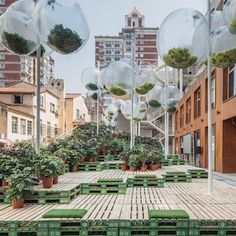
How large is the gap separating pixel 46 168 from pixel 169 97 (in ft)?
46.6

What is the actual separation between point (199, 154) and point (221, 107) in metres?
8.36

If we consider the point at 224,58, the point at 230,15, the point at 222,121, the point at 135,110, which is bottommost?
the point at 222,121

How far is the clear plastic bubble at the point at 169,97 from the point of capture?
74.1 ft

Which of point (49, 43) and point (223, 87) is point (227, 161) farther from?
point (49, 43)

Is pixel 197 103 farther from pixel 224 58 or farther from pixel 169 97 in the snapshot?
pixel 224 58

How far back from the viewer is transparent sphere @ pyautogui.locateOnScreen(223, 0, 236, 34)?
7.38m

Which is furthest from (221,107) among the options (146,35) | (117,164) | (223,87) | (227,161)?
(146,35)

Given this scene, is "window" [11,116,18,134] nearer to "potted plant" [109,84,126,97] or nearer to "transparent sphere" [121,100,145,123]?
"transparent sphere" [121,100,145,123]

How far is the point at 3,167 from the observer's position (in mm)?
9156

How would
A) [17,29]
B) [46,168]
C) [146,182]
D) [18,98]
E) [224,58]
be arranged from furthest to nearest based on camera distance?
[18,98] → [146,182] → [46,168] → [224,58] → [17,29]

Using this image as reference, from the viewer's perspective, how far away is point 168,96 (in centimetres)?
2281

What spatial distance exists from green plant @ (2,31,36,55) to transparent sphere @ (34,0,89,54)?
809 mm

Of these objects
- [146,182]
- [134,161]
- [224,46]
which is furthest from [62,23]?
[134,161]

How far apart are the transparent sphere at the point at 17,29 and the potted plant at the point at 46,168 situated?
10.1 feet
